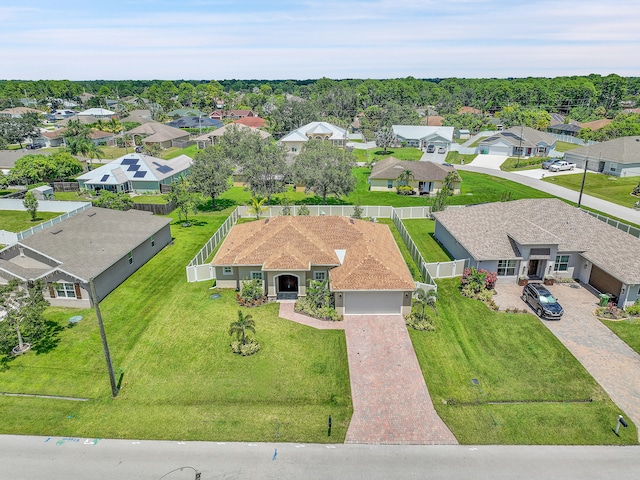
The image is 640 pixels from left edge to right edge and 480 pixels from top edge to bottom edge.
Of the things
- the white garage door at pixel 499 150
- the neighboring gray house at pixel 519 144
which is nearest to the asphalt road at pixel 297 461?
the neighboring gray house at pixel 519 144

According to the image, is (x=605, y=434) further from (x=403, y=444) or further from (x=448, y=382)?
(x=403, y=444)

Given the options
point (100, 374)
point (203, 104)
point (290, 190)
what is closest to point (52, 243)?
point (100, 374)

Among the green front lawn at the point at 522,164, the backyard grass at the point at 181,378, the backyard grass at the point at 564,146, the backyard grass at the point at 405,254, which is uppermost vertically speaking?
the backyard grass at the point at 564,146

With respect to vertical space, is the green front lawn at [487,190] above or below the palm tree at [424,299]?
above

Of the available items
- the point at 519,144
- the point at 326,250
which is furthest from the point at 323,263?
the point at 519,144

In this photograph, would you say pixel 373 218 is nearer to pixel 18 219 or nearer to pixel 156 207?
pixel 156 207

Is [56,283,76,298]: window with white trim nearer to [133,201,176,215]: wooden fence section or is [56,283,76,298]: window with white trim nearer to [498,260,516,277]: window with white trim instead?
[133,201,176,215]: wooden fence section

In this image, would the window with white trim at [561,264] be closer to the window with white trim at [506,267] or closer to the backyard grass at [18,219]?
the window with white trim at [506,267]
